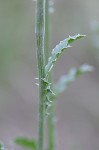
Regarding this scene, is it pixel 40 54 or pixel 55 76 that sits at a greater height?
pixel 55 76

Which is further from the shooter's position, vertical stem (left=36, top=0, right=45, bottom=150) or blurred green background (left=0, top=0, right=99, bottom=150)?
blurred green background (left=0, top=0, right=99, bottom=150)

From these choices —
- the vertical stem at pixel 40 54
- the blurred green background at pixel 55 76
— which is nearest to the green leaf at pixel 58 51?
the vertical stem at pixel 40 54

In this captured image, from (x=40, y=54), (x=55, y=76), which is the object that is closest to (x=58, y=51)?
(x=40, y=54)

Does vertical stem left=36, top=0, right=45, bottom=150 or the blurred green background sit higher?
the blurred green background

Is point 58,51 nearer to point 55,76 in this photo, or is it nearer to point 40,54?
point 40,54

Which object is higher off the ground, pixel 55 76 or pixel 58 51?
pixel 55 76

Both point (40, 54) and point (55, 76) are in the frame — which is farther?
point (55, 76)

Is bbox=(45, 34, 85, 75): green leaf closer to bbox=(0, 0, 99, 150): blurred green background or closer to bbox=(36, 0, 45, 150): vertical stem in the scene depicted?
bbox=(36, 0, 45, 150): vertical stem

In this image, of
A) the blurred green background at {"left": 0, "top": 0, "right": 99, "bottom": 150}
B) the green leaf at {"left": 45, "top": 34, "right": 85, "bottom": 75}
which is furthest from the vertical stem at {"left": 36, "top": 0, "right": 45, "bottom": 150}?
the blurred green background at {"left": 0, "top": 0, "right": 99, "bottom": 150}

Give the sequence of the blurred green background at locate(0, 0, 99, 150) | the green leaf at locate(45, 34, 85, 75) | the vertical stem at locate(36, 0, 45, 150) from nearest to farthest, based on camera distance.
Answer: the vertical stem at locate(36, 0, 45, 150)
the green leaf at locate(45, 34, 85, 75)
the blurred green background at locate(0, 0, 99, 150)
